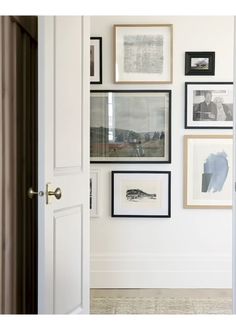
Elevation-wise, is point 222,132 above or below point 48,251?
above

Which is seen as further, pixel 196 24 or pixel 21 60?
pixel 196 24


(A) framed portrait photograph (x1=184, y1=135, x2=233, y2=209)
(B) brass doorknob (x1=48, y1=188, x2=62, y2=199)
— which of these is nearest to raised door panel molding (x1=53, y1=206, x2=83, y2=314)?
(B) brass doorknob (x1=48, y1=188, x2=62, y2=199)

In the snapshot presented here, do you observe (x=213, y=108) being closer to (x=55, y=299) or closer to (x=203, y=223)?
(x=203, y=223)

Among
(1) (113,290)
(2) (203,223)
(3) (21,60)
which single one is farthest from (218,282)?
(3) (21,60)

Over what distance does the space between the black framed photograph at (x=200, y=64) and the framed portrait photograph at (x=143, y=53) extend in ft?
0.54

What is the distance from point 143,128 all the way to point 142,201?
0.67 metres

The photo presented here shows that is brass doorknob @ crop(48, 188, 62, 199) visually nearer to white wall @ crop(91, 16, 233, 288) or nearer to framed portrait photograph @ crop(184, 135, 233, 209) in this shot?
white wall @ crop(91, 16, 233, 288)

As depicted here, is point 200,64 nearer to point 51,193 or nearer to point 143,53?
point 143,53

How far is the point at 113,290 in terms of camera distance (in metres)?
3.98

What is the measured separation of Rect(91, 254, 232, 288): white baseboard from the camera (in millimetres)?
4020

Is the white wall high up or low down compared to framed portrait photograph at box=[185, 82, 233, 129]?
down

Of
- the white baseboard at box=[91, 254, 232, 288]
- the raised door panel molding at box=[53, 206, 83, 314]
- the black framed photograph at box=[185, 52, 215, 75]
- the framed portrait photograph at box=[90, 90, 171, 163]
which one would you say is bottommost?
the white baseboard at box=[91, 254, 232, 288]

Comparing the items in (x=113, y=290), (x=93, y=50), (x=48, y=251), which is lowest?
(x=113, y=290)
